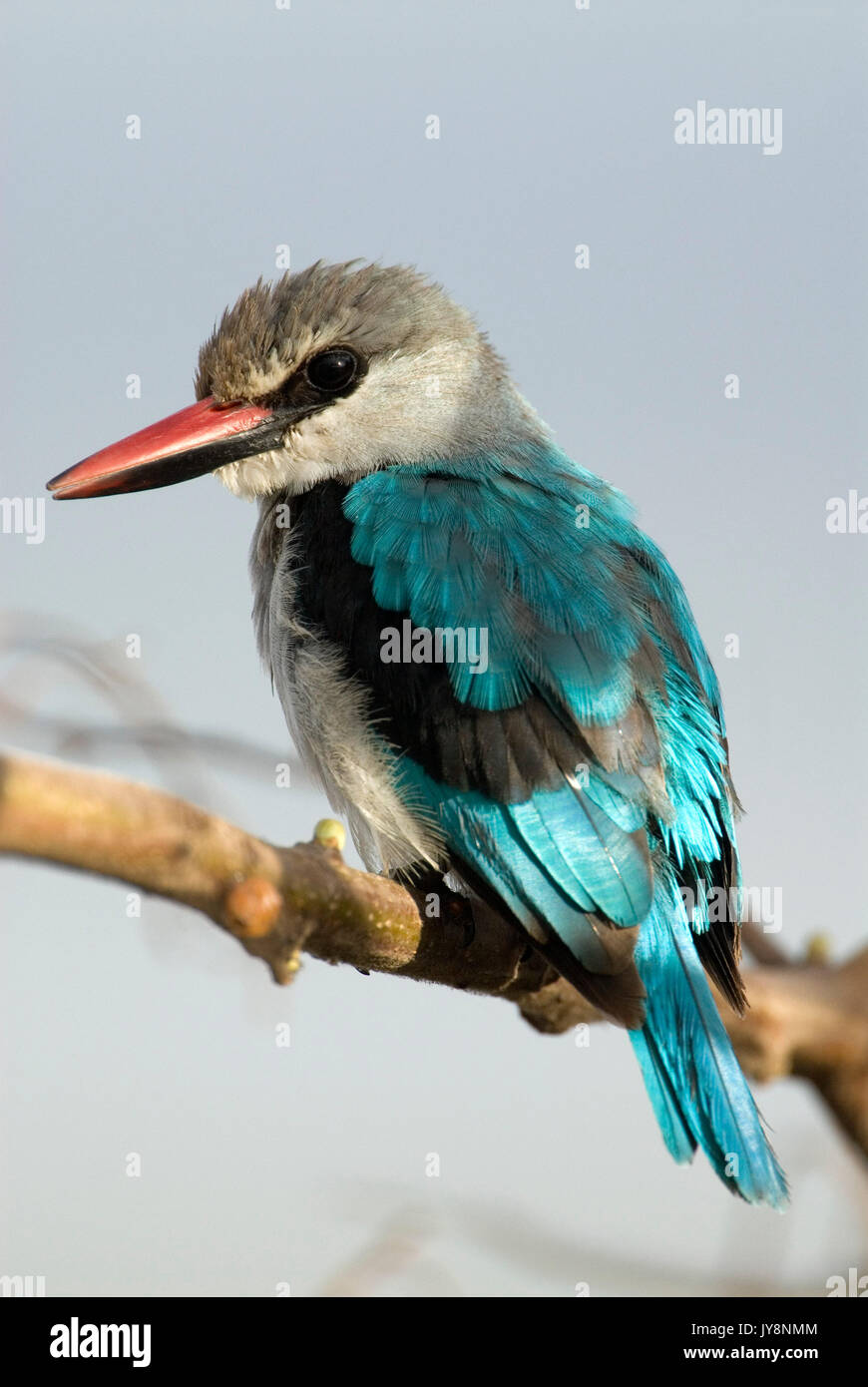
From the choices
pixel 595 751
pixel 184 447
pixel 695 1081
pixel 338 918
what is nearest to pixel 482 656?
pixel 595 751

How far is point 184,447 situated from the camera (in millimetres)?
2908

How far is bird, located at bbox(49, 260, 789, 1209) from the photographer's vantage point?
230 centimetres

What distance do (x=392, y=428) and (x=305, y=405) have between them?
0.19 meters

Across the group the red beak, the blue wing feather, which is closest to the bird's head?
the red beak

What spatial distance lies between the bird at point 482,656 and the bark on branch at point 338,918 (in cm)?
16

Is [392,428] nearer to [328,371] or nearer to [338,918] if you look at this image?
[328,371]

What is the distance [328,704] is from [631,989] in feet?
2.60

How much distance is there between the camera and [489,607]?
96.6 inches

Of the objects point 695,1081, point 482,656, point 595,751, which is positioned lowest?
point 695,1081

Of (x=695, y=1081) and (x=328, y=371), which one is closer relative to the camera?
(x=695, y=1081)

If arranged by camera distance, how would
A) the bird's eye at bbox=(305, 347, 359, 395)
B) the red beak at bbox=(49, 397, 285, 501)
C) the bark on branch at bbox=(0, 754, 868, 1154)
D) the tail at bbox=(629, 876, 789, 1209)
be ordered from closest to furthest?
the bark on branch at bbox=(0, 754, 868, 1154) < the tail at bbox=(629, 876, 789, 1209) < the red beak at bbox=(49, 397, 285, 501) < the bird's eye at bbox=(305, 347, 359, 395)

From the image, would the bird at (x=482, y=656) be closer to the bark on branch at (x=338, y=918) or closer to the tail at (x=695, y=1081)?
the tail at (x=695, y=1081)

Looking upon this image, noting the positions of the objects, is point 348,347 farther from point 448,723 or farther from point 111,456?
point 448,723

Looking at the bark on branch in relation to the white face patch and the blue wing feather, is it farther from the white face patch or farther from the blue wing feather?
the white face patch
